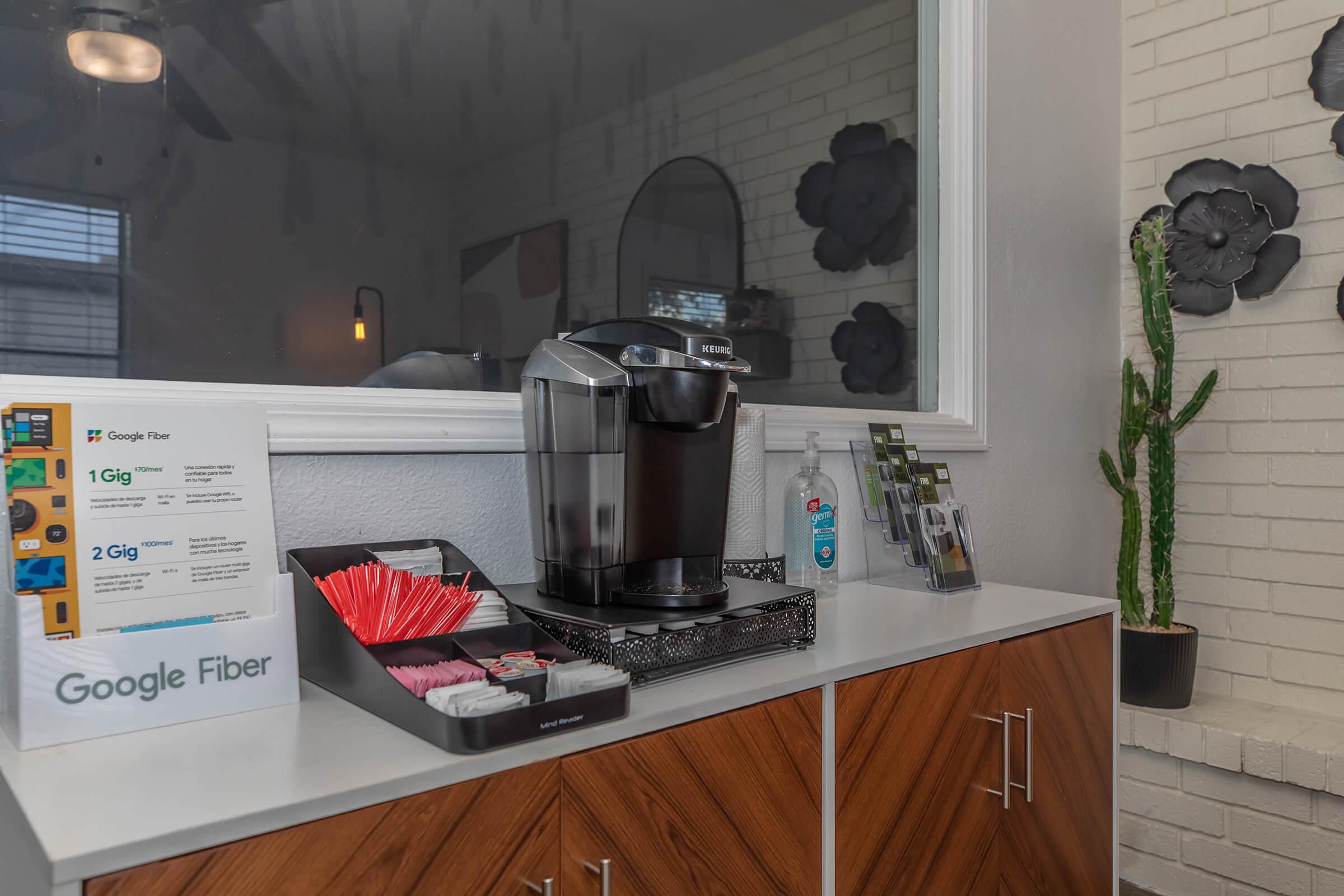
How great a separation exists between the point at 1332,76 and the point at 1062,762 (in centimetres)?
204

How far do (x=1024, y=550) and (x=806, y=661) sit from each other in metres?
1.51

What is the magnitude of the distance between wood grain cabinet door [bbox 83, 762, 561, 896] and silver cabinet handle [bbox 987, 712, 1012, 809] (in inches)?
32.5

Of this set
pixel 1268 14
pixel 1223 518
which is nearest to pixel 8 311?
pixel 1223 518

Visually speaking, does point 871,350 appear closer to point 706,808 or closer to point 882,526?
point 882,526

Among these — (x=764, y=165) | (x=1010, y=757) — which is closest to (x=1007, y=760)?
(x=1010, y=757)

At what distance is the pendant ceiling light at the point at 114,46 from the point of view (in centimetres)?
108

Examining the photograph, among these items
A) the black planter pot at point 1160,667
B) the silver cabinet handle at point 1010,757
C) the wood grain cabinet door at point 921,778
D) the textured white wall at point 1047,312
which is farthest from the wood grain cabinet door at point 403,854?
the black planter pot at point 1160,667

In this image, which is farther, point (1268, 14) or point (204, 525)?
point (1268, 14)

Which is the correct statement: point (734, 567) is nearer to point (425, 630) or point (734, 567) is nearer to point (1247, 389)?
point (425, 630)

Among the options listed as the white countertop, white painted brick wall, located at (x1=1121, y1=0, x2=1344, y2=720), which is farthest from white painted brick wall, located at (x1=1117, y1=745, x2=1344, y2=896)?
the white countertop

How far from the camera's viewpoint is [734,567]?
1.43 metres

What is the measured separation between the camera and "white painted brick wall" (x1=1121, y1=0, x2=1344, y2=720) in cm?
239

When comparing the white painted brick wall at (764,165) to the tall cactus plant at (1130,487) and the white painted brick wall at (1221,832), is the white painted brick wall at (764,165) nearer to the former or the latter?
the tall cactus plant at (1130,487)

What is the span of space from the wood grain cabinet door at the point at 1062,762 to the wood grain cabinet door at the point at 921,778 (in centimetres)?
6
